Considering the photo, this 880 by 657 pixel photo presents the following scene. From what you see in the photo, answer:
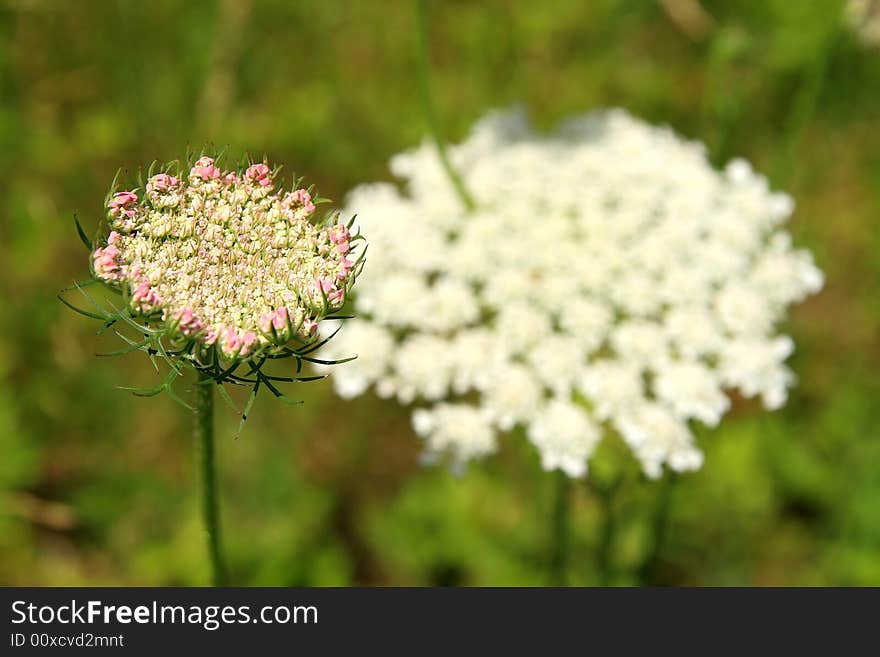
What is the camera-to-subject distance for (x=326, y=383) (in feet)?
18.7

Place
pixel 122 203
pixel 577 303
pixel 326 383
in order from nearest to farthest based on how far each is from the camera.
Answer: pixel 122 203 < pixel 577 303 < pixel 326 383

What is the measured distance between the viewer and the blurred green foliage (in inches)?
201

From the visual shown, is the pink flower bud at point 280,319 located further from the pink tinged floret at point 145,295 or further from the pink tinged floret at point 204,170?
the pink tinged floret at point 204,170

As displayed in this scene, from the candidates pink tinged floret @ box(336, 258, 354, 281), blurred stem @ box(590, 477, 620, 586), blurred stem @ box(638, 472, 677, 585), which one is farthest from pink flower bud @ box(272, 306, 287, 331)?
blurred stem @ box(638, 472, 677, 585)

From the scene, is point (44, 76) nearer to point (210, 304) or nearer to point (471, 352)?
point (471, 352)

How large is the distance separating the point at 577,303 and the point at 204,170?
190 cm

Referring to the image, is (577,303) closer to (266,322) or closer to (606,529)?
(606,529)

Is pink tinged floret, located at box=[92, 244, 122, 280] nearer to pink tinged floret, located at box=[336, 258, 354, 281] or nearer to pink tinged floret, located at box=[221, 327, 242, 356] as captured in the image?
pink tinged floret, located at box=[221, 327, 242, 356]

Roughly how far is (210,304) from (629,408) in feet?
6.40

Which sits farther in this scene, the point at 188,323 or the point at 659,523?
the point at 659,523

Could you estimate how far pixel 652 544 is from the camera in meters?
4.44

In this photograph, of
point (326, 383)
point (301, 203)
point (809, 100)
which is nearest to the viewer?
point (301, 203)

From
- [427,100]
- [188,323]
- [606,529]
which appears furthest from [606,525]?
[188,323]

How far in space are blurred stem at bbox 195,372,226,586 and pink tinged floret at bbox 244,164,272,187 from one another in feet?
1.86
